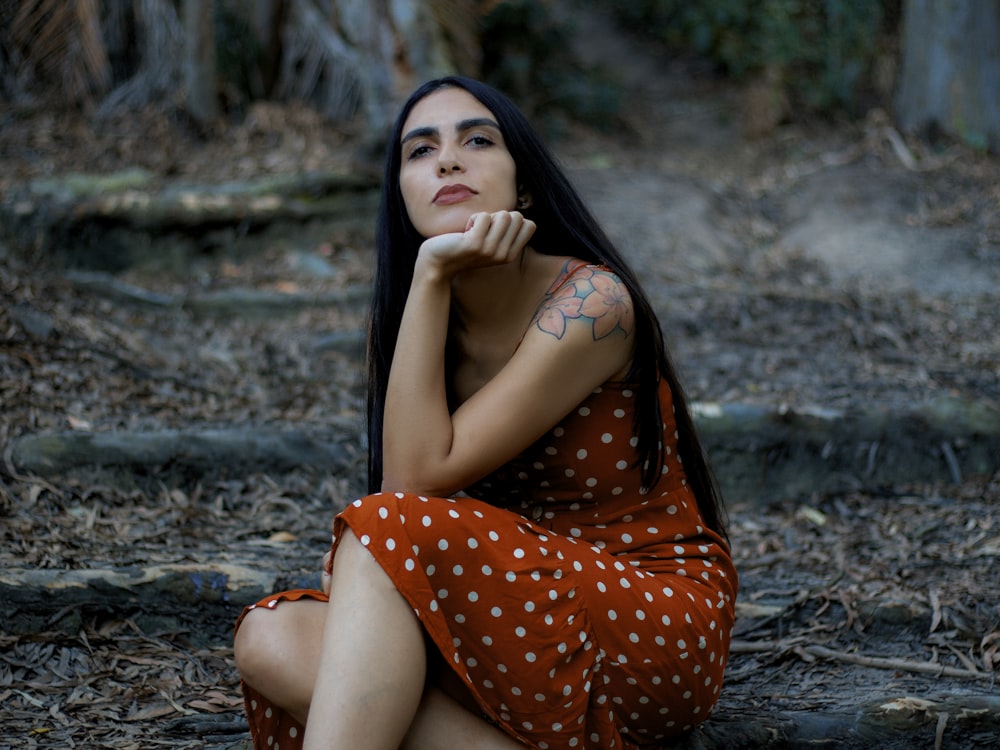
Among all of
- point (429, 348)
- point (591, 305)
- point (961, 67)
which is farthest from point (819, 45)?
point (429, 348)

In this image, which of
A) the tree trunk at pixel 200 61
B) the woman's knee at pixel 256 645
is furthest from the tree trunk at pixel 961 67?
the woman's knee at pixel 256 645

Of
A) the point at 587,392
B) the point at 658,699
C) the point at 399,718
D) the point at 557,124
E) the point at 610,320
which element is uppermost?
the point at 610,320

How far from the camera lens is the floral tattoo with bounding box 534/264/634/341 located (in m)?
2.07

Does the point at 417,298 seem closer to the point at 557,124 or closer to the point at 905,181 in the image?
the point at 905,181

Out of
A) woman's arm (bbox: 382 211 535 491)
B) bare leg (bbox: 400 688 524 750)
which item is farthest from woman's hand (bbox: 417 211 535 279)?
bare leg (bbox: 400 688 524 750)

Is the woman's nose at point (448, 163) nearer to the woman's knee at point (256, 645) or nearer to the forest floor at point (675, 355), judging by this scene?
the woman's knee at point (256, 645)

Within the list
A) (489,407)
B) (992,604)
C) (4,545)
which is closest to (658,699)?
(489,407)

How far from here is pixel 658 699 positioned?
1.94 meters

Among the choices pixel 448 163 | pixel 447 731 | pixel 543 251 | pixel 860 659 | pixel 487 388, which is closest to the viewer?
pixel 447 731

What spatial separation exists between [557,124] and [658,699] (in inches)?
288

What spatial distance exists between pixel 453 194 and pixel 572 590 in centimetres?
87

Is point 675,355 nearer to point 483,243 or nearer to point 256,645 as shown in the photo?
point 483,243

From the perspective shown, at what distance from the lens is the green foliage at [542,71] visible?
28.3ft

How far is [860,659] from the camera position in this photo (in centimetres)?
253
